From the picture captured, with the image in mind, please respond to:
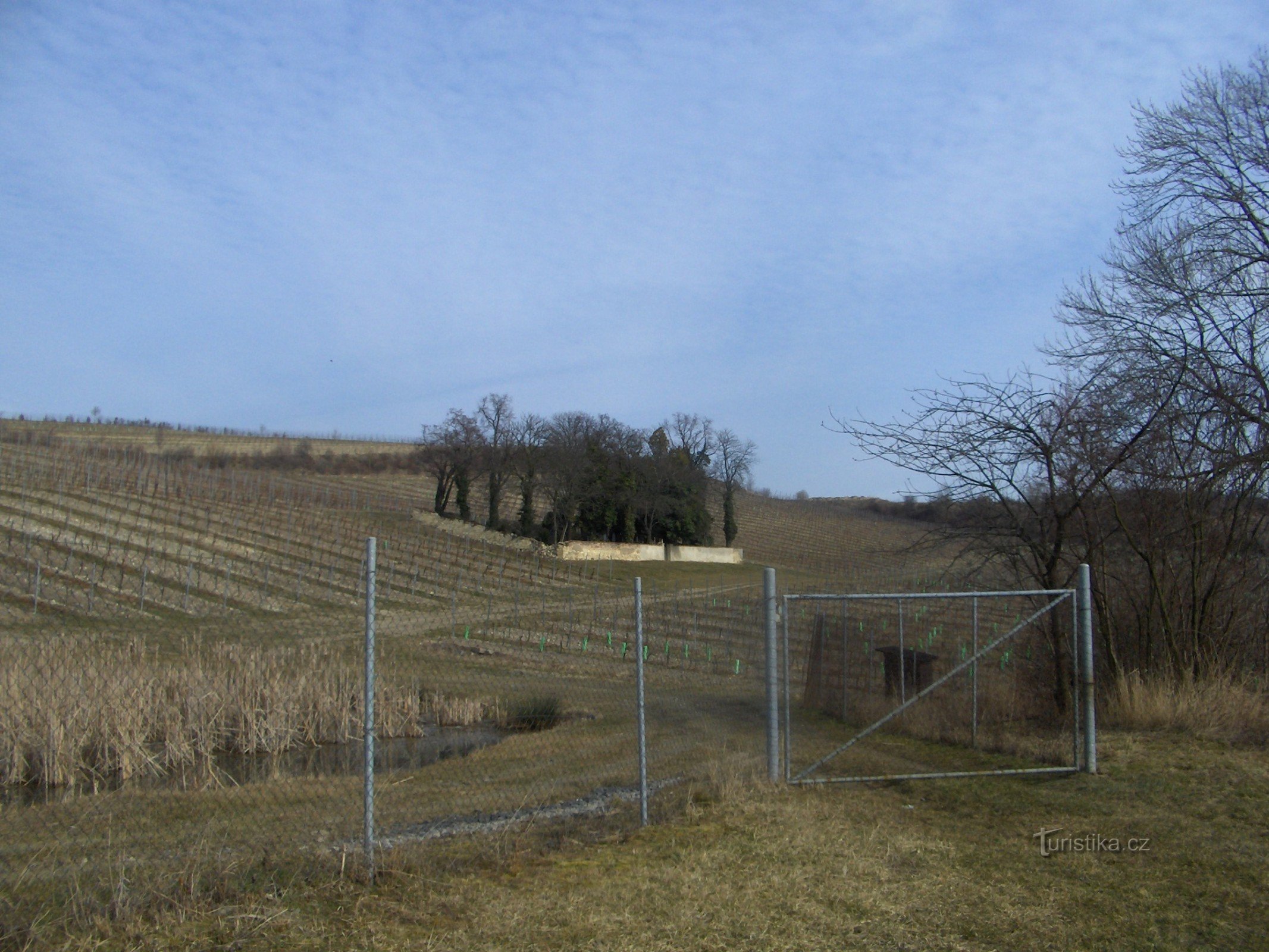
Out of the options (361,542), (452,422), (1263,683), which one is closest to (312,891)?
(1263,683)

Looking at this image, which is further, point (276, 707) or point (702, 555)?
point (702, 555)

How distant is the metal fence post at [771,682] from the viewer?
819 cm

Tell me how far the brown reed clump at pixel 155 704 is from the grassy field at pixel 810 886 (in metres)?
2.37

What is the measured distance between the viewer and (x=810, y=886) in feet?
18.1

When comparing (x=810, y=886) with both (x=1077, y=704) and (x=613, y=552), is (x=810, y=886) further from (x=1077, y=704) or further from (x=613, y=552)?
(x=613, y=552)

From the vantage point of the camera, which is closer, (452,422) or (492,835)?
(492,835)

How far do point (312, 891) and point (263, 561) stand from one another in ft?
112

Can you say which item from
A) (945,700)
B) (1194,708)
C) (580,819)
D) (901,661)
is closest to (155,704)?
(580,819)

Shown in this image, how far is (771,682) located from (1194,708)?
520 centimetres

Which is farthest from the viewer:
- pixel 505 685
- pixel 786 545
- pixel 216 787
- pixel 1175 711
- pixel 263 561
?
pixel 786 545

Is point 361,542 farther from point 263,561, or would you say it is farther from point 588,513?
point 588,513

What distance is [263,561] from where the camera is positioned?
36750 millimetres

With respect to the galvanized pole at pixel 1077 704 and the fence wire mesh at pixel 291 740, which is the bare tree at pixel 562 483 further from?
the galvanized pole at pixel 1077 704

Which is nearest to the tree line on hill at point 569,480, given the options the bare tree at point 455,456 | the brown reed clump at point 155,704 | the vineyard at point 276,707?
the bare tree at point 455,456
